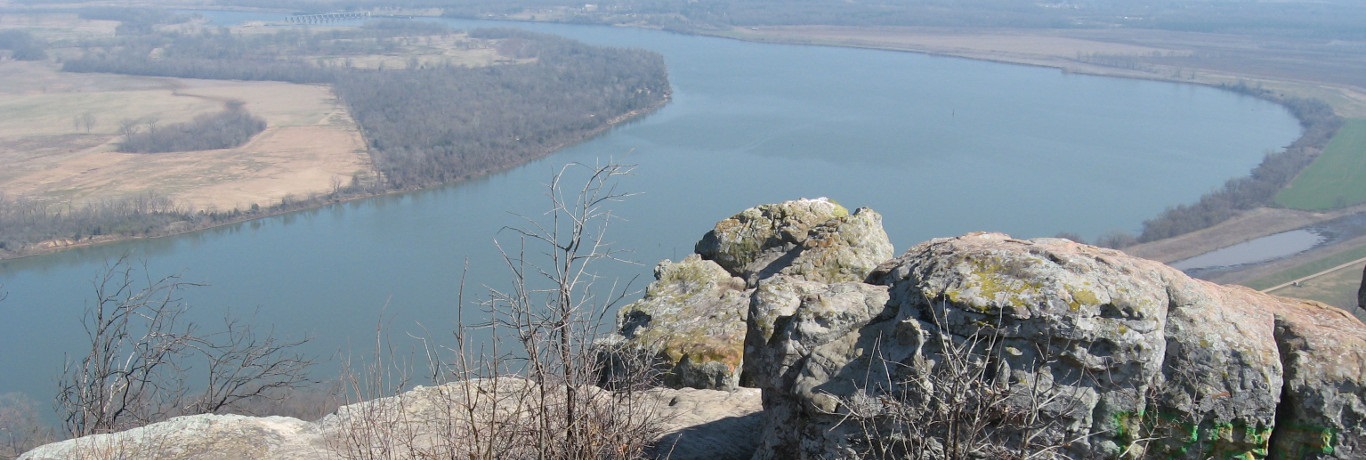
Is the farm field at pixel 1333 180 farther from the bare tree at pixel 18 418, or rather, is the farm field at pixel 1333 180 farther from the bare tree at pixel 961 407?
the bare tree at pixel 18 418

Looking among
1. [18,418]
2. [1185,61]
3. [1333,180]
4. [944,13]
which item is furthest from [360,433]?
[944,13]

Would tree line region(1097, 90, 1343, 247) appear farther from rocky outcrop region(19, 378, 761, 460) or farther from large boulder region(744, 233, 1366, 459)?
large boulder region(744, 233, 1366, 459)

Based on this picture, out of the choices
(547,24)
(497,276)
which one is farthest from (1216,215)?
(547,24)

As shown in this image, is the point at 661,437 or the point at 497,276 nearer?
the point at 661,437

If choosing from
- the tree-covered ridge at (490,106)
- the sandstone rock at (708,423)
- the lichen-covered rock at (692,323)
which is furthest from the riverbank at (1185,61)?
the tree-covered ridge at (490,106)

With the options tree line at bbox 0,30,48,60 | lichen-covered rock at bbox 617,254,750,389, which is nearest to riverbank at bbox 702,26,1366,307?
lichen-covered rock at bbox 617,254,750,389

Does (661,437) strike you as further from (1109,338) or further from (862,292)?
(1109,338)

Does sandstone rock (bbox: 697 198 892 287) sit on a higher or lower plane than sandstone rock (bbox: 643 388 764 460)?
higher
